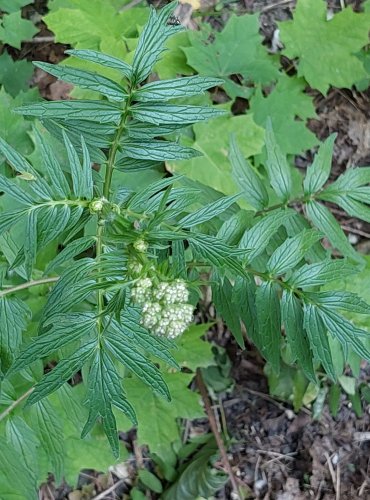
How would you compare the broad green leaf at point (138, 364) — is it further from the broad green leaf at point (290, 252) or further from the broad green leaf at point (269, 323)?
the broad green leaf at point (290, 252)

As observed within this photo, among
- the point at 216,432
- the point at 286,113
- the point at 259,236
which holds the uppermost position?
the point at 286,113

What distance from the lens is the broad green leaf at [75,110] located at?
1.41m

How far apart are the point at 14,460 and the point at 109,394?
0.63 meters

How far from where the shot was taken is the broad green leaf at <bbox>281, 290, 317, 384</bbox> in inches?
65.9

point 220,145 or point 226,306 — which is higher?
point 220,145

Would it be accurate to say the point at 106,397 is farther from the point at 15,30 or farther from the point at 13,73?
the point at 15,30

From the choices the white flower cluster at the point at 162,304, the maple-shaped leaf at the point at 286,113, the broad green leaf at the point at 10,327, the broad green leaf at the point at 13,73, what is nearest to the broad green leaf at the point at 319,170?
the maple-shaped leaf at the point at 286,113

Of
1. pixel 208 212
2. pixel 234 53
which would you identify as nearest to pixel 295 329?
pixel 208 212

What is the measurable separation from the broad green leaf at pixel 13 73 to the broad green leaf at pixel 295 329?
1.85 meters

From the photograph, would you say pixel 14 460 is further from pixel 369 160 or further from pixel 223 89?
pixel 369 160

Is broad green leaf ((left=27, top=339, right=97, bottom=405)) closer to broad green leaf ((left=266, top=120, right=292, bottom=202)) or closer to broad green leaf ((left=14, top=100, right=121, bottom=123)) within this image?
broad green leaf ((left=14, top=100, right=121, bottom=123))

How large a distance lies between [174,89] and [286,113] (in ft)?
5.18

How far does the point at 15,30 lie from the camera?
9.37 ft

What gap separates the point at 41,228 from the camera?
1.45 meters
